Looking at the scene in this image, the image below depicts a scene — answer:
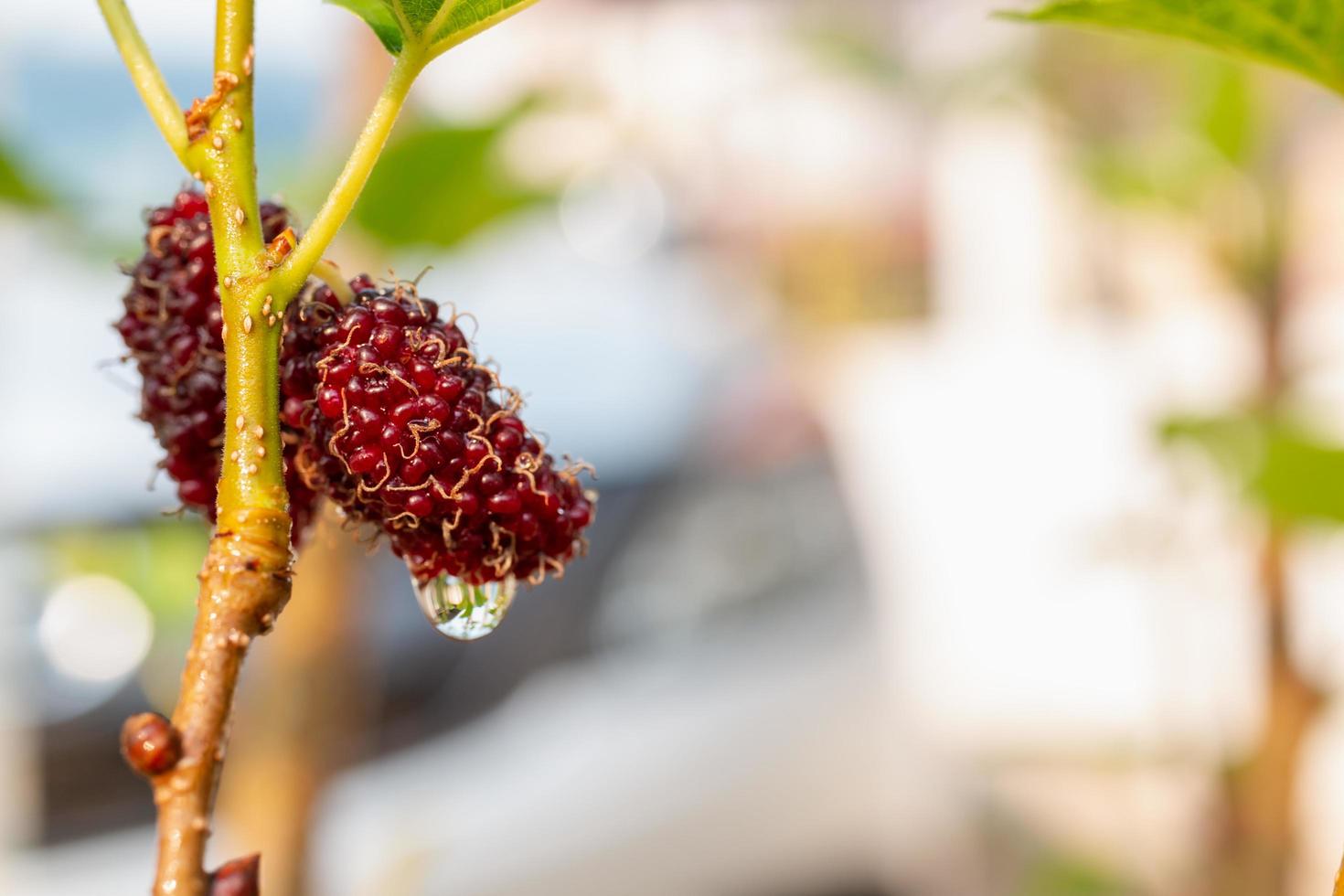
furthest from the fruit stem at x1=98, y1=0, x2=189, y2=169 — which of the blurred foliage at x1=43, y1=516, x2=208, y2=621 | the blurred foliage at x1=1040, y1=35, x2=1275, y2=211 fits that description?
the blurred foliage at x1=1040, y1=35, x2=1275, y2=211

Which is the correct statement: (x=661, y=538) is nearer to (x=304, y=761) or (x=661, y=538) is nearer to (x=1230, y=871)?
(x=1230, y=871)

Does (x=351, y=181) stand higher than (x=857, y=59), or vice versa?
(x=857, y=59)

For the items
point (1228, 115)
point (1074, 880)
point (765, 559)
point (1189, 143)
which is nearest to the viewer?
point (1228, 115)

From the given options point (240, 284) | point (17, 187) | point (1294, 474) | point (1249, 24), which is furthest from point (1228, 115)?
point (240, 284)

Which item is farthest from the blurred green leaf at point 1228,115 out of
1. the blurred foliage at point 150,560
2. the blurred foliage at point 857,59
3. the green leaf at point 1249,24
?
the blurred foliage at point 857,59

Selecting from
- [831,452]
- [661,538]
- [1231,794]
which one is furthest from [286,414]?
[831,452]

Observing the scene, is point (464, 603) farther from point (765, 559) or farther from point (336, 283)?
point (765, 559)

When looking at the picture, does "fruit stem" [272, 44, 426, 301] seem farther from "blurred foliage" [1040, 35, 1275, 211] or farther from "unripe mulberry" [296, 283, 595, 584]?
"blurred foliage" [1040, 35, 1275, 211]
